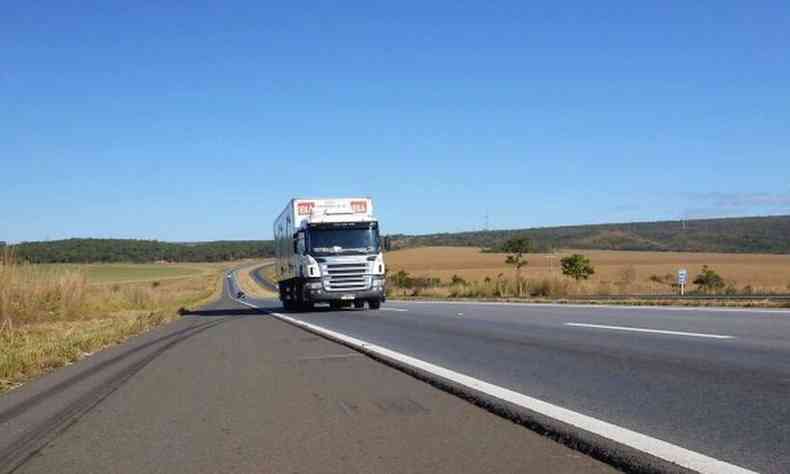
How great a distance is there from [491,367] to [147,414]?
434cm

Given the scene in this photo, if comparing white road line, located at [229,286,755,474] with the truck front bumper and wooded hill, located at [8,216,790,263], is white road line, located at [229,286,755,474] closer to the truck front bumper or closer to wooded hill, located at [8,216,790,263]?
the truck front bumper

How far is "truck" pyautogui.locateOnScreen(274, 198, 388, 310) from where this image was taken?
28.0 metres

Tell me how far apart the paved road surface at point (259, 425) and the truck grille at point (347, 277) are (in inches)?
619

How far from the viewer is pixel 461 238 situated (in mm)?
199500

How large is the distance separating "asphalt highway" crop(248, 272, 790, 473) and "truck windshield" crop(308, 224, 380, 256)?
868cm

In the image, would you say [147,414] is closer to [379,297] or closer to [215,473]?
[215,473]

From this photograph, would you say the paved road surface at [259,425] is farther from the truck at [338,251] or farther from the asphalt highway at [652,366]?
the truck at [338,251]

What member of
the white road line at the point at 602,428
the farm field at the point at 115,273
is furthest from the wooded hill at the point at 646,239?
the white road line at the point at 602,428

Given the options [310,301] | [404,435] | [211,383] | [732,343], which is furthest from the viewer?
[310,301]

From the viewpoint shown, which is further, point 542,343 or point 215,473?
point 542,343

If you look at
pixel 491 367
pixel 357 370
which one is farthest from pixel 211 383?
pixel 491 367

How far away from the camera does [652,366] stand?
10.1m

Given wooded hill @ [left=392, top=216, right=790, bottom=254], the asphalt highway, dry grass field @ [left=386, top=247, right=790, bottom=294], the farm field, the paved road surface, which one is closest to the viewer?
the paved road surface

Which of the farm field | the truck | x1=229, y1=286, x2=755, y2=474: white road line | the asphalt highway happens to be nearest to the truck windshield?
the truck
